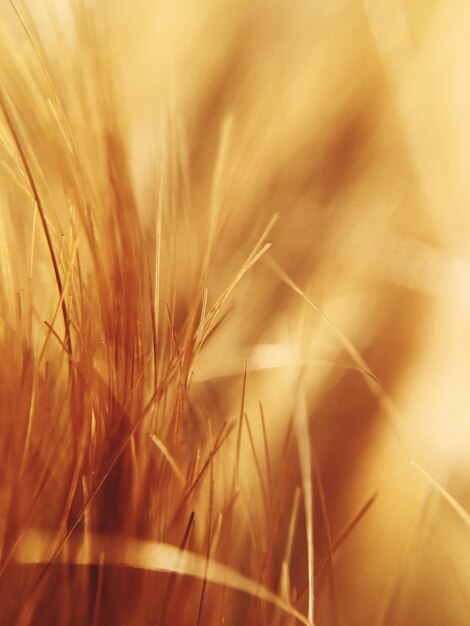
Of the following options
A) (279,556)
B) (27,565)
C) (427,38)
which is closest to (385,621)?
(279,556)

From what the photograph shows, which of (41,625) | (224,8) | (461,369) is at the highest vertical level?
(224,8)

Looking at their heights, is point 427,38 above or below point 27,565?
above

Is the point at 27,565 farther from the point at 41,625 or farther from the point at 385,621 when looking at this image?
the point at 385,621

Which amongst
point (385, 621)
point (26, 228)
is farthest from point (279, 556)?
point (26, 228)

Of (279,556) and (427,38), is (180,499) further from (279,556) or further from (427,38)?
(427,38)

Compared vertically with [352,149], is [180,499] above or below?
below
